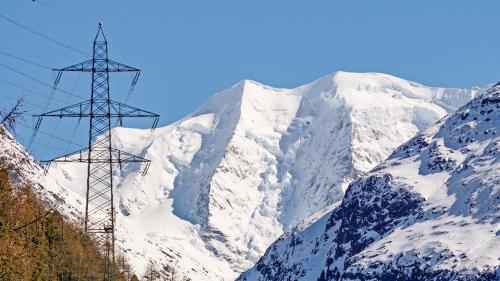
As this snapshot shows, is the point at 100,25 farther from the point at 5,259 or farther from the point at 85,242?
the point at 5,259

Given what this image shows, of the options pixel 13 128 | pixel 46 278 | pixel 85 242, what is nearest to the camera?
pixel 13 128

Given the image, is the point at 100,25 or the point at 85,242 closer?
the point at 100,25

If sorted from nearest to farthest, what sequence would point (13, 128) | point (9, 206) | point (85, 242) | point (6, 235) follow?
point (13, 128)
point (6, 235)
point (9, 206)
point (85, 242)

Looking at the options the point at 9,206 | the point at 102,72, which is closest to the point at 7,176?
the point at 9,206

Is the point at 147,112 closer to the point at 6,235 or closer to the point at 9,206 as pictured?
the point at 9,206

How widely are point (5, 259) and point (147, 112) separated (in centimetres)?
4231

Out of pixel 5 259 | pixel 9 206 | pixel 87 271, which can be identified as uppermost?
pixel 87 271

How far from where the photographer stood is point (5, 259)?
70.5 meters

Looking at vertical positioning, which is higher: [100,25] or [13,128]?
[100,25]

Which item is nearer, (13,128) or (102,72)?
(13,128)

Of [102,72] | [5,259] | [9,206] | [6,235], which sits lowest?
[5,259]

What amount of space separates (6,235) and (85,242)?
66.2 m

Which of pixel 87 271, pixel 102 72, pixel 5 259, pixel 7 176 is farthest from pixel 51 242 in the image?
pixel 5 259

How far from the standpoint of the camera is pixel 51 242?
134 meters
